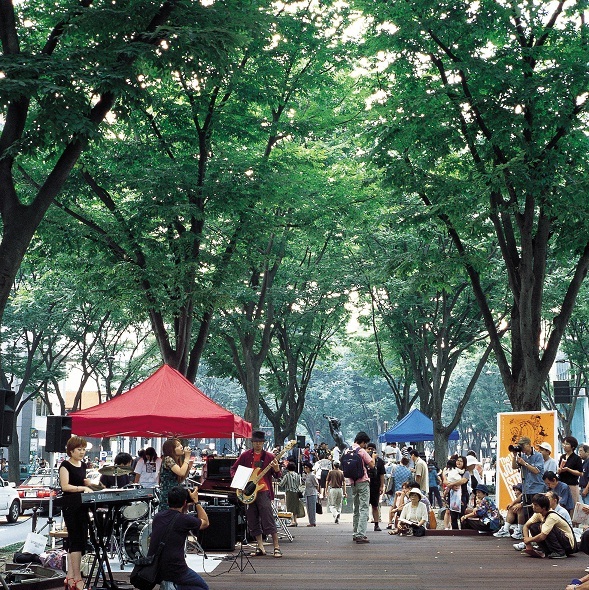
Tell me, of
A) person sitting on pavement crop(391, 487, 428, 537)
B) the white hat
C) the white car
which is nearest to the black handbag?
the white hat

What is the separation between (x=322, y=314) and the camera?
3241 centimetres

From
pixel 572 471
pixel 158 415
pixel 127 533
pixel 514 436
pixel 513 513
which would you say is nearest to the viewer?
pixel 127 533

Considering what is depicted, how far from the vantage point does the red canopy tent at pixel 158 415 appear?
14852 mm

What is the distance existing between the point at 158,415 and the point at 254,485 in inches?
75.5

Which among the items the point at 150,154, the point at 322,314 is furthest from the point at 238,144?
the point at 322,314

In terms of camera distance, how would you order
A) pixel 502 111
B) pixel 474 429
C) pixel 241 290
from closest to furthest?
pixel 502 111, pixel 241 290, pixel 474 429

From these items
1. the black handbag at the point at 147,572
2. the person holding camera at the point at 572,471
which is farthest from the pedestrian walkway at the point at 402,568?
the black handbag at the point at 147,572

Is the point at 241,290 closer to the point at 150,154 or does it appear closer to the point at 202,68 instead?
the point at 150,154

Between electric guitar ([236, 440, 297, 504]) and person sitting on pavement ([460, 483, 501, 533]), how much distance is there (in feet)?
19.4

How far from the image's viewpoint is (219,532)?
602 inches

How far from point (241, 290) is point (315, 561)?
13.0 meters

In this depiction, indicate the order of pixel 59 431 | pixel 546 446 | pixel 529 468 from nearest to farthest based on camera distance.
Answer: pixel 529 468 → pixel 59 431 → pixel 546 446

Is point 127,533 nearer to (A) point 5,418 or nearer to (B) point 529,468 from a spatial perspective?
(A) point 5,418

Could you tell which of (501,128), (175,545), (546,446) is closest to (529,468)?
(546,446)
